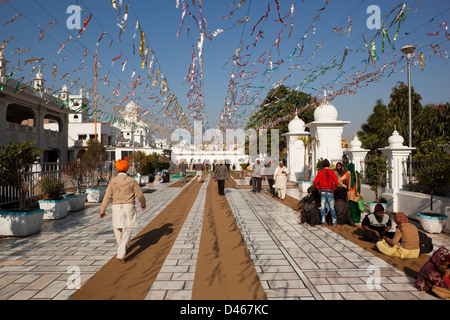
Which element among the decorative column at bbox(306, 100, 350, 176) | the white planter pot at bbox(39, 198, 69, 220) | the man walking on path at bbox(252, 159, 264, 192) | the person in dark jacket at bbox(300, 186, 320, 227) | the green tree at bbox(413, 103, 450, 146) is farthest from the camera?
the green tree at bbox(413, 103, 450, 146)

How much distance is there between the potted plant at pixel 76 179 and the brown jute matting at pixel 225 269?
530 cm

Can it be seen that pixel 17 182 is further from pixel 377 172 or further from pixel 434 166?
pixel 377 172

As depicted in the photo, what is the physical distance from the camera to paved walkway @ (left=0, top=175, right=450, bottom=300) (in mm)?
3771

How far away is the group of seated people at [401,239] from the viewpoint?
12.0ft

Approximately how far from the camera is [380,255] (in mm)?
5211

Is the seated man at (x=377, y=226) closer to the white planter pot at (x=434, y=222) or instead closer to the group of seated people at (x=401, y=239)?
the group of seated people at (x=401, y=239)

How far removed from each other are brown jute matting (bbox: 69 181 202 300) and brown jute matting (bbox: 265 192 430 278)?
387 cm

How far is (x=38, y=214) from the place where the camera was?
7.10 metres

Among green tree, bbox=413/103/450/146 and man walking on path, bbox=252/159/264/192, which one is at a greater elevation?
green tree, bbox=413/103/450/146

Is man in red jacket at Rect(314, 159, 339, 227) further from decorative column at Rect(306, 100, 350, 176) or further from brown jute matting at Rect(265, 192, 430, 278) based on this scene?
decorative column at Rect(306, 100, 350, 176)

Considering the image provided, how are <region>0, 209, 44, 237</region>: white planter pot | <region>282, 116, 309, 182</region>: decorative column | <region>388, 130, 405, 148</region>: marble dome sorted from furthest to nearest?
<region>282, 116, 309, 182</region>: decorative column → <region>388, 130, 405, 148</region>: marble dome → <region>0, 209, 44, 237</region>: white planter pot

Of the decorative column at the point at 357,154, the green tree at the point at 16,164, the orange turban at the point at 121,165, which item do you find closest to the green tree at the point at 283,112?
the decorative column at the point at 357,154

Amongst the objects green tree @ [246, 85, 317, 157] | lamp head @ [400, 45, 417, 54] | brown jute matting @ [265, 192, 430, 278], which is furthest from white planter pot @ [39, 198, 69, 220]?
green tree @ [246, 85, 317, 157]

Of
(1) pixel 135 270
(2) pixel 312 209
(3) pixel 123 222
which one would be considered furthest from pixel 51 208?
(2) pixel 312 209
